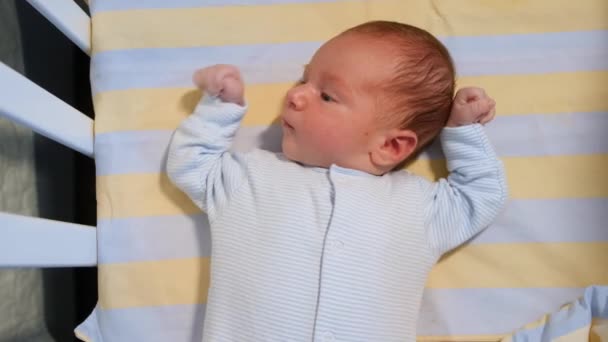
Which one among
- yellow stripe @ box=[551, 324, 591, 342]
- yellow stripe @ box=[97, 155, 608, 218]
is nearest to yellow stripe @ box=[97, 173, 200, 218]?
yellow stripe @ box=[97, 155, 608, 218]

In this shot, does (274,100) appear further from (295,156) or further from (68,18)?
(68,18)

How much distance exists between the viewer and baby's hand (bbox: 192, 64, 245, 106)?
2.98 feet

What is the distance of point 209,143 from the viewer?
0.93 m

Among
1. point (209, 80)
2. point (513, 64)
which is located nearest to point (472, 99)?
point (513, 64)

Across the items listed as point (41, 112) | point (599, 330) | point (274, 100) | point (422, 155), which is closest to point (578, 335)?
point (599, 330)

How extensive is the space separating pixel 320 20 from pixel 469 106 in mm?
301

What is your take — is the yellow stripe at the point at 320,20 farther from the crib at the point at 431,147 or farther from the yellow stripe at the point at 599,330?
the yellow stripe at the point at 599,330

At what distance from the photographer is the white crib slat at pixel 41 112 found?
748 millimetres

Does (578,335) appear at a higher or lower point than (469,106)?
lower

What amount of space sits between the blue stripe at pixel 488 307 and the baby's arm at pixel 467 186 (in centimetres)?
10

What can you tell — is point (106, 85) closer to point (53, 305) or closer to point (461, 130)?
point (53, 305)

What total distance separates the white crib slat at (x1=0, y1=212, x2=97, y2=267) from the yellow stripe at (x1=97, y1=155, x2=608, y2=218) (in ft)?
0.24

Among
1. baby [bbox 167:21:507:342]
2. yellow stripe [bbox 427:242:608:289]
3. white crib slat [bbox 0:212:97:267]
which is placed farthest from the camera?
yellow stripe [bbox 427:242:608:289]

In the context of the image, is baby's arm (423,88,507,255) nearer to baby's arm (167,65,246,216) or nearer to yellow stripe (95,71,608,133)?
yellow stripe (95,71,608,133)
